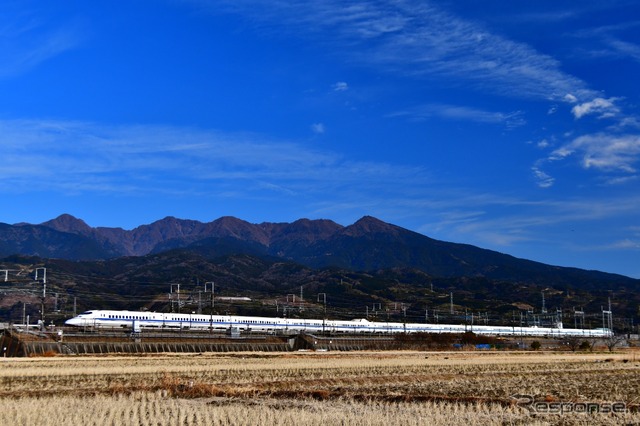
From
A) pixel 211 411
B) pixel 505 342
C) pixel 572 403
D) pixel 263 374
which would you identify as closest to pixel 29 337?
pixel 263 374

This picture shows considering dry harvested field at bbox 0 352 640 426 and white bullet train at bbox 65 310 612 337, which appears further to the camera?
white bullet train at bbox 65 310 612 337

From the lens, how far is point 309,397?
27281 millimetres

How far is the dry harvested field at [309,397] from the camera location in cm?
2069

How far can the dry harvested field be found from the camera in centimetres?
2069

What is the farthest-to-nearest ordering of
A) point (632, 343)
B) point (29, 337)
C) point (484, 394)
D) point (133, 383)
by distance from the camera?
point (632, 343)
point (29, 337)
point (133, 383)
point (484, 394)

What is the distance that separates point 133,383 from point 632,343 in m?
133

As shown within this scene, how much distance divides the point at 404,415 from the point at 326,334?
326ft

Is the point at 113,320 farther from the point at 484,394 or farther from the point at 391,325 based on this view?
the point at 484,394

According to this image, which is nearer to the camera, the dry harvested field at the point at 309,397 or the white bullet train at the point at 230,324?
the dry harvested field at the point at 309,397

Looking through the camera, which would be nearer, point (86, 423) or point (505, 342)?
point (86, 423)

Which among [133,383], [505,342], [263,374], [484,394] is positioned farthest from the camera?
[505,342]

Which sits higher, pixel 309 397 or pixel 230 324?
pixel 309 397

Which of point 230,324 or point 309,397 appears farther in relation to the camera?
point 230,324

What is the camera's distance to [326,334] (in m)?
119
